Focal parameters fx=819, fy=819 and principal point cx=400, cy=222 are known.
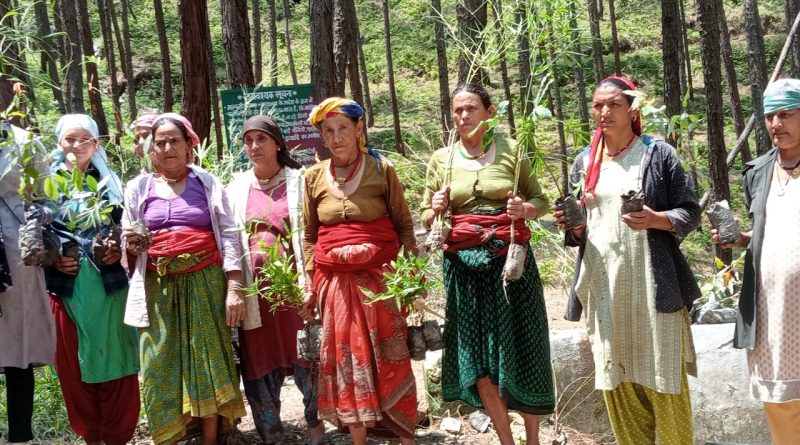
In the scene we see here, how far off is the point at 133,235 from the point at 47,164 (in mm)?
725

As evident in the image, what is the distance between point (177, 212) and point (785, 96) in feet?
9.88

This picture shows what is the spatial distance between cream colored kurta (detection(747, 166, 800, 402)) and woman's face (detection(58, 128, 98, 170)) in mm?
3478

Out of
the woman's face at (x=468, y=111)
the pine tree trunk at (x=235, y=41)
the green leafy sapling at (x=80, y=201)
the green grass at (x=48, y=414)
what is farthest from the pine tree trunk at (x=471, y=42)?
the green grass at (x=48, y=414)

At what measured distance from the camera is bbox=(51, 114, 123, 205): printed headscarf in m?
4.49

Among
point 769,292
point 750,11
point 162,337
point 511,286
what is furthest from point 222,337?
point 750,11

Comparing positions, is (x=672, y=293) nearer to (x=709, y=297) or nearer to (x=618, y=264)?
(x=618, y=264)

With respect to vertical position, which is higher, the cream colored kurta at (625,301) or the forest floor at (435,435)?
the cream colored kurta at (625,301)

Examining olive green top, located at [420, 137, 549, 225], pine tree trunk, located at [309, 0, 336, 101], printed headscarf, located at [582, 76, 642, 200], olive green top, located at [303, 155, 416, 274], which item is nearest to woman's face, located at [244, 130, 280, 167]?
olive green top, located at [303, 155, 416, 274]

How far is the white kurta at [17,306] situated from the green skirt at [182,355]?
0.61 metres

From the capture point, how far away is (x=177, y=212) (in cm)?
438

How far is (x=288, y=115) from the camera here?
7.32 metres

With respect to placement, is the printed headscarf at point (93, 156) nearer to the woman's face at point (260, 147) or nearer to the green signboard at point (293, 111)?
the woman's face at point (260, 147)

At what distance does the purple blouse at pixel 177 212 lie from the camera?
4.38 metres

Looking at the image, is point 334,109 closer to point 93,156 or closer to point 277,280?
point 277,280
